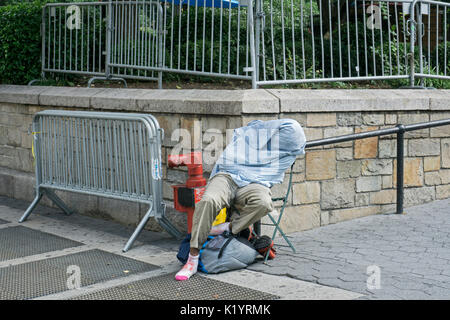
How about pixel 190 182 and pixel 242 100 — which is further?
pixel 242 100

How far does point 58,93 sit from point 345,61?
3.68 m

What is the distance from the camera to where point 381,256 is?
552 centimetres

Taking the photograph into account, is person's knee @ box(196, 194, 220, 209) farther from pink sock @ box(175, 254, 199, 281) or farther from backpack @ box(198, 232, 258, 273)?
pink sock @ box(175, 254, 199, 281)

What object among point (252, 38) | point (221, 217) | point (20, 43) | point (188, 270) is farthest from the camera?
point (20, 43)

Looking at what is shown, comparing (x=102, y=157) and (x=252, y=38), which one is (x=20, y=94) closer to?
(x=102, y=157)

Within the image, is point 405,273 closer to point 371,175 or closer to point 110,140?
point 371,175

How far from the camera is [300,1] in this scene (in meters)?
6.93

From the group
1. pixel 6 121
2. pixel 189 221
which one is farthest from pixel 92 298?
pixel 6 121

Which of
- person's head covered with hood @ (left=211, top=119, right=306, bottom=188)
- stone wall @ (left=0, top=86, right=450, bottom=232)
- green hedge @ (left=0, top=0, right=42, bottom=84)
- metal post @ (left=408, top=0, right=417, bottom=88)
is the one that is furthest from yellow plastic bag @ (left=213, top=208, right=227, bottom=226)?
green hedge @ (left=0, top=0, right=42, bottom=84)

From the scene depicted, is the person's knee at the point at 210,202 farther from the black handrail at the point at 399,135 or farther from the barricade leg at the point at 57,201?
the barricade leg at the point at 57,201

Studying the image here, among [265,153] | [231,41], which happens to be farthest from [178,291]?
[231,41]

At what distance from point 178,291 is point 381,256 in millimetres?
1875

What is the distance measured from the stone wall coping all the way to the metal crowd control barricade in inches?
14.0

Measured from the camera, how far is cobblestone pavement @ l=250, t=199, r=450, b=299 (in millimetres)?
4656
